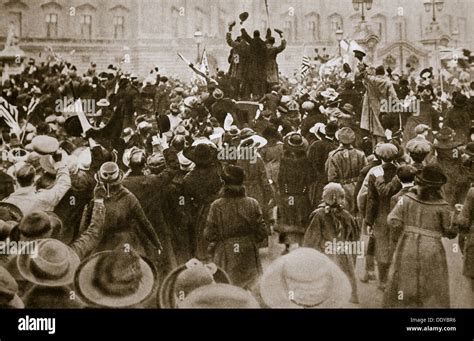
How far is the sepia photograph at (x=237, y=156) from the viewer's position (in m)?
8.68

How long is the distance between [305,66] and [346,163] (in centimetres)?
183

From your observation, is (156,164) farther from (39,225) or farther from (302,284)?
(302,284)

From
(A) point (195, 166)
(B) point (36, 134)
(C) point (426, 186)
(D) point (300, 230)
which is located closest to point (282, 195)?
(D) point (300, 230)

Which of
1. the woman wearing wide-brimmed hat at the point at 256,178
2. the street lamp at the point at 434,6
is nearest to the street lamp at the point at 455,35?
the street lamp at the point at 434,6

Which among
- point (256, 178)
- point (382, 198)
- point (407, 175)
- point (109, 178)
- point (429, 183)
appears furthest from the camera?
point (256, 178)

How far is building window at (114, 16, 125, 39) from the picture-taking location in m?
10.2

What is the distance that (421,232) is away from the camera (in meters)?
8.18

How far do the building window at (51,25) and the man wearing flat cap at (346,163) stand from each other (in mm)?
4148

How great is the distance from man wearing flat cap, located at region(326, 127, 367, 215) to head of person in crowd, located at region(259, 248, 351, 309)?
95cm

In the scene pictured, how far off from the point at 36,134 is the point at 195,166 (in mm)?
2266

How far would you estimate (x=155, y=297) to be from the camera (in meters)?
9.11
